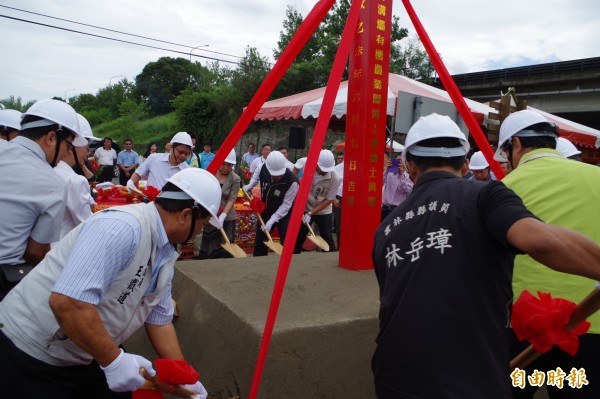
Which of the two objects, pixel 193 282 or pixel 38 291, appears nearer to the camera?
pixel 38 291

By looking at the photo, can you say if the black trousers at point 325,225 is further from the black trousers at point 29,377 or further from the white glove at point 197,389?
the black trousers at point 29,377

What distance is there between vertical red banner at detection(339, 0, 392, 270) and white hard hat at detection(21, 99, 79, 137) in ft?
7.68

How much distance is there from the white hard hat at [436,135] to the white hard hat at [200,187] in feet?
2.73

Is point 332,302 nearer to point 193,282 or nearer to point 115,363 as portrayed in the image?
point 193,282

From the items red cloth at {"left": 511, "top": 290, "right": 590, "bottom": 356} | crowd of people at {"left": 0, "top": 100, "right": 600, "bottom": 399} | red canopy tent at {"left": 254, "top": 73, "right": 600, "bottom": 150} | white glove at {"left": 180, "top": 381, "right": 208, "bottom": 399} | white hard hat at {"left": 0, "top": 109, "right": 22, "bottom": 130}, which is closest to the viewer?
crowd of people at {"left": 0, "top": 100, "right": 600, "bottom": 399}

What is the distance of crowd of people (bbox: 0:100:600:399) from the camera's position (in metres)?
1.46

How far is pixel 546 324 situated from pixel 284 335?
1397 mm

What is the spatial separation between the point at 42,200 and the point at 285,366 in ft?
5.21

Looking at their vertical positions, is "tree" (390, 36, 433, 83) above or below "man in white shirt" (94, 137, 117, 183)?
above

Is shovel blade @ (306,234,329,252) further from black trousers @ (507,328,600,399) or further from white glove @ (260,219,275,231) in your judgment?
black trousers @ (507,328,600,399)

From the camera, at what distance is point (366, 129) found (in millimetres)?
3934

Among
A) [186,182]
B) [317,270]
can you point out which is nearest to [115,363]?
[186,182]

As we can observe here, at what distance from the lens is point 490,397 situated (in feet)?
4.78

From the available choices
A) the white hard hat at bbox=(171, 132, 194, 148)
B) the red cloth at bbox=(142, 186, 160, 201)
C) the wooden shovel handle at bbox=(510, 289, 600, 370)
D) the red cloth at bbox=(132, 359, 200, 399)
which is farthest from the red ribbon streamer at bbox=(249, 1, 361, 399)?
the red cloth at bbox=(142, 186, 160, 201)
